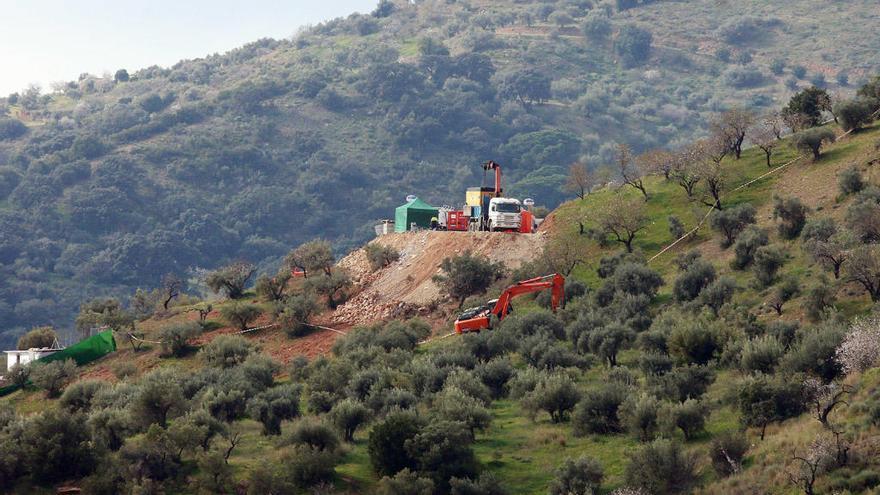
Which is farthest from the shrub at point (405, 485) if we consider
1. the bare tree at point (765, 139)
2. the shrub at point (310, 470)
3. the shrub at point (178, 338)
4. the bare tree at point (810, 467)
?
the bare tree at point (765, 139)

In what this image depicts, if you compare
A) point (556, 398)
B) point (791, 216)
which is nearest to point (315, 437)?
point (556, 398)

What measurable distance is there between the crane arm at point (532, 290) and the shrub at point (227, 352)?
12.6m

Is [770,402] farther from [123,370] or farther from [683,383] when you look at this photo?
[123,370]

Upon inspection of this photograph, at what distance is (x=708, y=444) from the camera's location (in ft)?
124

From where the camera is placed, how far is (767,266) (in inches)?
2188

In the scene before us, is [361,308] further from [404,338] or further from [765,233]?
[765,233]

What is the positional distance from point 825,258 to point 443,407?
19.1 meters

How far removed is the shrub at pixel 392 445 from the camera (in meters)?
39.8

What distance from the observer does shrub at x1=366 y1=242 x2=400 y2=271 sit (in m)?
77.8

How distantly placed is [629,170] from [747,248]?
26.5 m

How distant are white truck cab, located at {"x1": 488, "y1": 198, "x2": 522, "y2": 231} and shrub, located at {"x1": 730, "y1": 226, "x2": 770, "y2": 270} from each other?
18.3 meters

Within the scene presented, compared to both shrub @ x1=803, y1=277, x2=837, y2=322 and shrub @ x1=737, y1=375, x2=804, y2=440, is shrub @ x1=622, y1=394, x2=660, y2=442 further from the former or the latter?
shrub @ x1=803, y1=277, x2=837, y2=322

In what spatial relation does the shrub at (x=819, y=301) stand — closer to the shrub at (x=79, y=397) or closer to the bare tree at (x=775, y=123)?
the shrub at (x=79, y=397)

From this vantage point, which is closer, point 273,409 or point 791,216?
point 273,409
